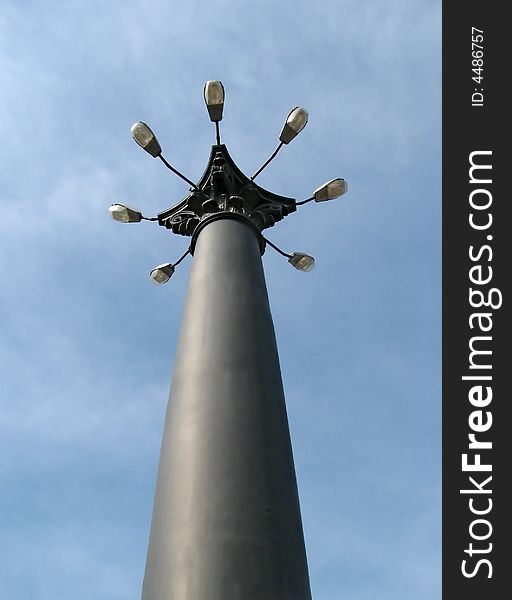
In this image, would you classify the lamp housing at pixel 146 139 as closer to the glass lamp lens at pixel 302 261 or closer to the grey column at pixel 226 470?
the glass lamp lens at pixel 302 261

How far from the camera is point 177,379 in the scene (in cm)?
995

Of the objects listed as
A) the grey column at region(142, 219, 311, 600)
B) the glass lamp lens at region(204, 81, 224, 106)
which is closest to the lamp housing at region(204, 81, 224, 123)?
the glass lamp lens at region(204, 81, 224, 106)

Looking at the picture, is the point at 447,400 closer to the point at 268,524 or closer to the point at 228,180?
the point at 228,180

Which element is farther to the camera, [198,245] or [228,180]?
[228,180]

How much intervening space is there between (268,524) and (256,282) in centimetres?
411

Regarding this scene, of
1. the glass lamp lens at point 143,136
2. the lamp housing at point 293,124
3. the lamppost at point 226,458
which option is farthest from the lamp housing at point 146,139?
the lamppost at point 226,458

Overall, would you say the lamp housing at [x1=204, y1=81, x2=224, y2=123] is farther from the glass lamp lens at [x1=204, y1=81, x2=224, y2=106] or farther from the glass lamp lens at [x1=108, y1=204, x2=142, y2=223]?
the glass lamp lens at [x1=108, y1=204, x2=142, y2=223]

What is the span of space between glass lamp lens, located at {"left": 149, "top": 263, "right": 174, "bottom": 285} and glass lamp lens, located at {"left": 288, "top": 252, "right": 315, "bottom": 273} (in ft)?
7.84

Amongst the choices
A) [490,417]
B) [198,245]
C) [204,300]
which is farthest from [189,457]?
[490,417]

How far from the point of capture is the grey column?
765 centimetres

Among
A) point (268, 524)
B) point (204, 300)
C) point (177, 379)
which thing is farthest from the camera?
point (204, 300)

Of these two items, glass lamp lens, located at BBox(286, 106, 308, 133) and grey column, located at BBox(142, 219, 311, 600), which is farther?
glass lamp lens, located at BBox(286, 106, 308, 133)

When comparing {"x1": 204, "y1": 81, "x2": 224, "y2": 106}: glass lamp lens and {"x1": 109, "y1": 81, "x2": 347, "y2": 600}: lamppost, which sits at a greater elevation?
{"x1": 204, "y1": 81, "x2": 224, "y2": 106}: glass lamp lens

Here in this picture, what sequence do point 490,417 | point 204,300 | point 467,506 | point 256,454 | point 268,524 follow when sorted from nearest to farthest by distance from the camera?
point 268,524, point 256,454, point 204,300, point 467,506, point 490,417
